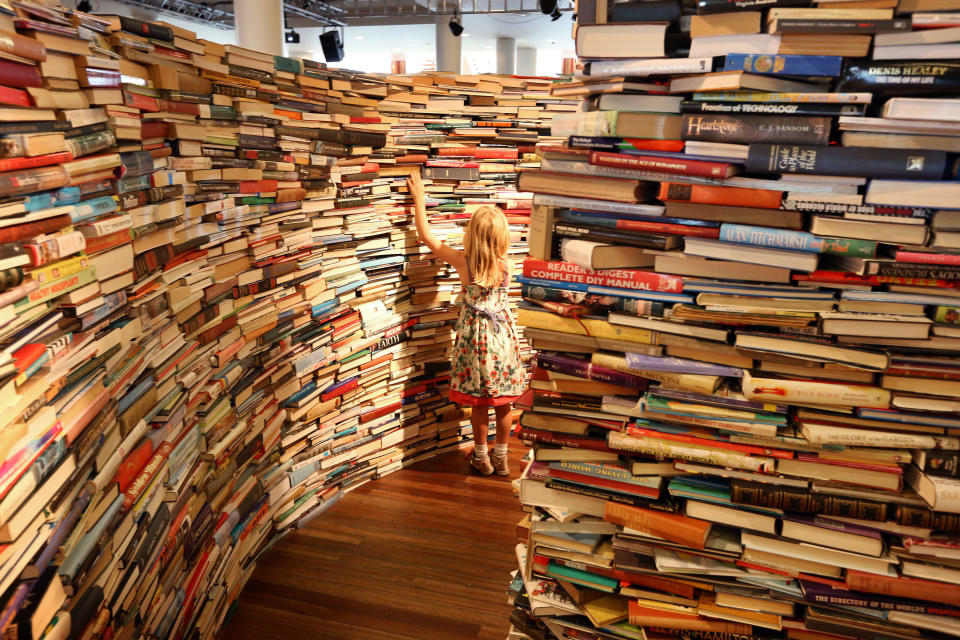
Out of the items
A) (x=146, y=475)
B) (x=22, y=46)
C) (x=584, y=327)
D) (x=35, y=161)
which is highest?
(x=22, y=46)

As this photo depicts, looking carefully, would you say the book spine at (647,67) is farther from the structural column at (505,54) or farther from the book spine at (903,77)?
the structural column at (505,54)

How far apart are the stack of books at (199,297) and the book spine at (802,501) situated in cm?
163

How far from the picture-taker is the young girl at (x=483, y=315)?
3850 mm

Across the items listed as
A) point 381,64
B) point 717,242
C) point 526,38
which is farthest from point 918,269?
point 381,64

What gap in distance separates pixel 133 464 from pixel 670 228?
172cm

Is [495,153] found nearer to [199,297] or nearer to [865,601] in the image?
[199,297]

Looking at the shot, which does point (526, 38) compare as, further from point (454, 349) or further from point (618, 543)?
point (618, 543)

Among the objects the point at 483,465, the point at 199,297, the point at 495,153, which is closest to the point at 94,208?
the point at 199,297

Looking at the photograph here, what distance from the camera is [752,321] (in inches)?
59.4

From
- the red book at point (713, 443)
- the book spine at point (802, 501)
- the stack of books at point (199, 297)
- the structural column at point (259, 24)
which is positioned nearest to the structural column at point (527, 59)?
the structural column at point (259, 24)

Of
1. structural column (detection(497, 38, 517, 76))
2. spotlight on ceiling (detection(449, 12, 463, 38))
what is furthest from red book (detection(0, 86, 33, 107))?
structural column (detection(497, 38, 517, 76))

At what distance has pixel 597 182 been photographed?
160 cm

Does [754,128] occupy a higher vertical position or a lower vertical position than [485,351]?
higher

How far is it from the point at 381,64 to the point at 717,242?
15.9 meters
